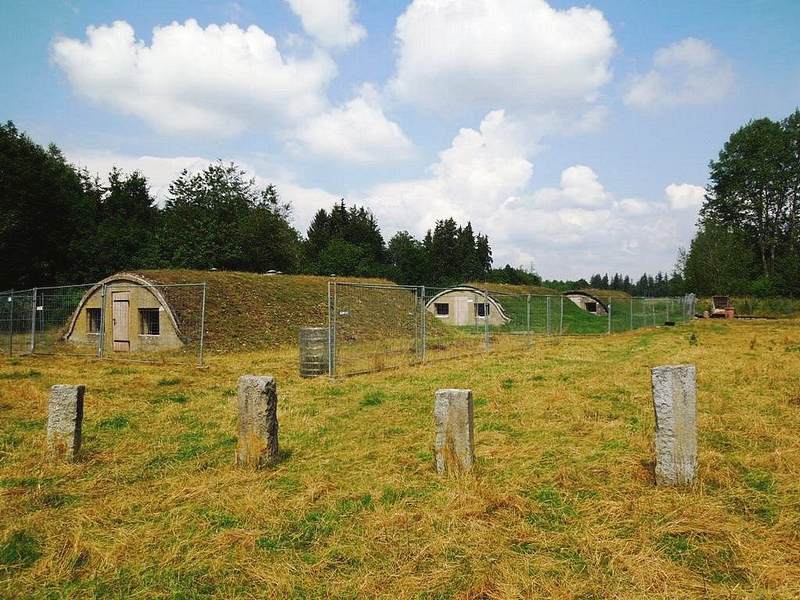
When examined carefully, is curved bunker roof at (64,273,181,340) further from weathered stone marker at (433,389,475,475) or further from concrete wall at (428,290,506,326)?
concrete wall at (428,290,506,326)

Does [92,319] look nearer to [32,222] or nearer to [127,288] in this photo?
[127,288]

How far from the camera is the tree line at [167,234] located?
3753cm

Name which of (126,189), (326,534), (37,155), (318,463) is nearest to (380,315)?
(318,463)

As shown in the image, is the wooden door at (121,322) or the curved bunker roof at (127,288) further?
the wooden door at (121,322)

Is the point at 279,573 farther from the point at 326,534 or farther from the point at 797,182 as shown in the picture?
the point at 797,182

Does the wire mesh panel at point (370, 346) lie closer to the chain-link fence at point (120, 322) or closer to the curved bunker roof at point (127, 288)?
the chain-link fence at point (120, 322)

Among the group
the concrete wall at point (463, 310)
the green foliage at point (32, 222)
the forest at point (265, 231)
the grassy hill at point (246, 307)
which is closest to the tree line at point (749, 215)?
the forest at point (265, 231)

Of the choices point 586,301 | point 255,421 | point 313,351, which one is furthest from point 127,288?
point 586,301

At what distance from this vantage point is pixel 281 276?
27.7 metres

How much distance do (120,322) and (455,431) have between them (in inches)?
791

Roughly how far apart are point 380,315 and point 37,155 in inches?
1354

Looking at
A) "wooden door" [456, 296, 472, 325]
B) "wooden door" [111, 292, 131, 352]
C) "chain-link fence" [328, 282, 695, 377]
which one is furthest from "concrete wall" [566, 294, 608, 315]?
"wooden door" [111, 292, 131, 352]

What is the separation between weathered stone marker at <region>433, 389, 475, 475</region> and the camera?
5191mm

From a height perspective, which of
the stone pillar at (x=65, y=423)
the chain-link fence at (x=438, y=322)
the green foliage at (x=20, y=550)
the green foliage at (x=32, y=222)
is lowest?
the green foliage at (x=20, y=550)
